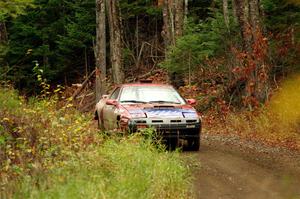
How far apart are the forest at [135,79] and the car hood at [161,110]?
789 millimetres

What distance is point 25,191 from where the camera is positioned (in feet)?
21.3

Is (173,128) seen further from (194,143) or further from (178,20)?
(178,20)

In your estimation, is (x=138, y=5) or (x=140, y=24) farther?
(x=140, y=24)

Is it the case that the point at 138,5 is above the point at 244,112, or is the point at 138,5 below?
above

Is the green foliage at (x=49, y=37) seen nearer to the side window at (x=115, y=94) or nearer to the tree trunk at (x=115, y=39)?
the tree trunk at (x=115, y=39)

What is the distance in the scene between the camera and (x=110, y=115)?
44.3 ft

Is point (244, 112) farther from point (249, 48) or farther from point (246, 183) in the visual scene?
point (246, 183)

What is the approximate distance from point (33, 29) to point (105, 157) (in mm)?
26147

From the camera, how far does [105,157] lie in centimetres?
856

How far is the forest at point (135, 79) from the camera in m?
7.66

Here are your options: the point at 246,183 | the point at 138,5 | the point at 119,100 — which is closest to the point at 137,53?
the point at 138,5

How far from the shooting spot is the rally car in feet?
40.0

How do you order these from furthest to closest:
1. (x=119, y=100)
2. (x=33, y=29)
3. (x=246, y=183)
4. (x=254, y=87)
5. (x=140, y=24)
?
(x=140, y=24) → (x=33, y=29) → (x=254, y=87) → (x=119, y=100) → (x=246, y=183)

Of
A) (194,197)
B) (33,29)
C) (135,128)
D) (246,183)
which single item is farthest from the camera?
(33,29)
